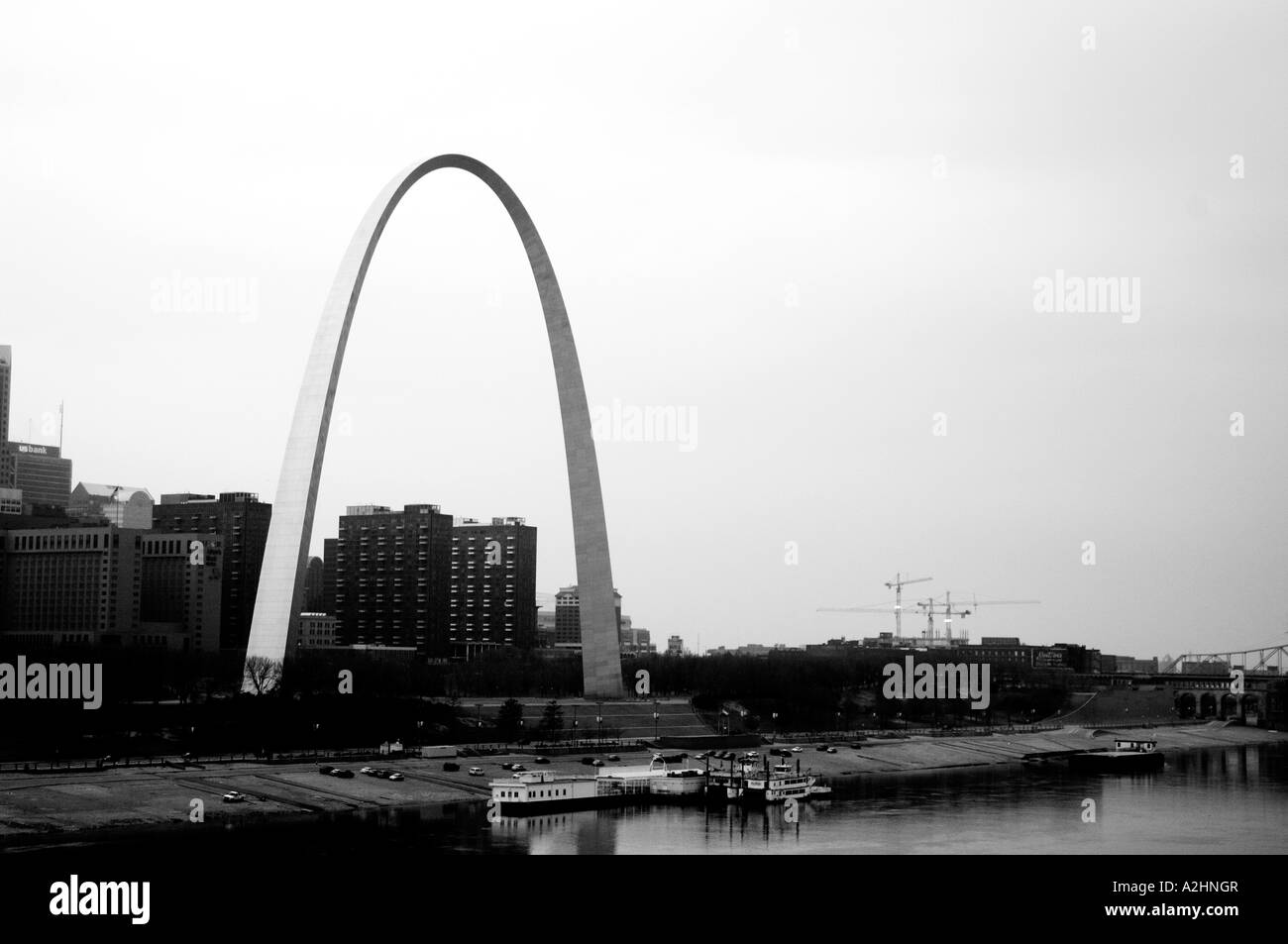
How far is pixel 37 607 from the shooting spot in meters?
92.7

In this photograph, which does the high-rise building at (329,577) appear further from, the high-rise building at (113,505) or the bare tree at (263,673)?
the bare tree at (263,673)

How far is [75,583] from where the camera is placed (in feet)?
301

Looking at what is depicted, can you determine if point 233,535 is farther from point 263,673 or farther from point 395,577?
point 263,673

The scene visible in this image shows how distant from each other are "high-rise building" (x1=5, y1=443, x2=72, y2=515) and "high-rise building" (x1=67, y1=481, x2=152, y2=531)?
211 cm

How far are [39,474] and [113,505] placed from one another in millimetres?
16812

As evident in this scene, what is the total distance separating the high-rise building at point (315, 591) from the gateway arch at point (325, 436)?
8348cm

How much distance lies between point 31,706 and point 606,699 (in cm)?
2313

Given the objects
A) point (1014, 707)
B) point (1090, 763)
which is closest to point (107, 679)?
point (1090, 763)

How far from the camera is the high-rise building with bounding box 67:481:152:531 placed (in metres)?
117

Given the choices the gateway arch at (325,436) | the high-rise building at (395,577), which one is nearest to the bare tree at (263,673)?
the gateway arch at (325,436)
